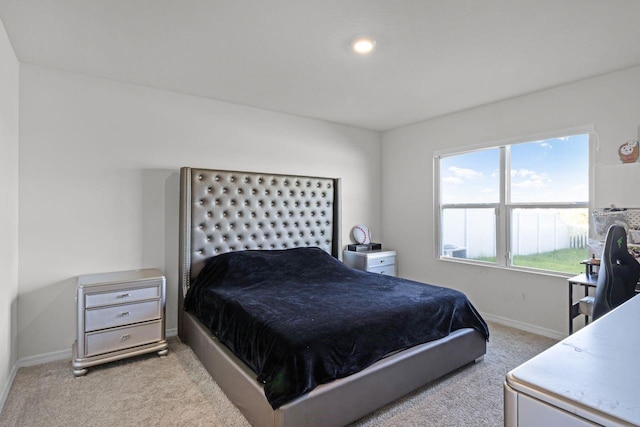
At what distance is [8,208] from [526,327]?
15.1 feet

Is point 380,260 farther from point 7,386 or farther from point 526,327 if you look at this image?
point 7,386

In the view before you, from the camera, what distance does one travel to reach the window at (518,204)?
319cm

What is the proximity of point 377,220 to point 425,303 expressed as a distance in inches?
104

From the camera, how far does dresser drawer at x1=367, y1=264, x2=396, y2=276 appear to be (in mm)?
4356

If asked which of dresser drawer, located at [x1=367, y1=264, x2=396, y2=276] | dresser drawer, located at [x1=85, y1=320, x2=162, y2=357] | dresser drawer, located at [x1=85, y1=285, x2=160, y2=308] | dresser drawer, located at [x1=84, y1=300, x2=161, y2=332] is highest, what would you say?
dresser drawer, located at [x1=85, y1=285, x2=160, y2=308]

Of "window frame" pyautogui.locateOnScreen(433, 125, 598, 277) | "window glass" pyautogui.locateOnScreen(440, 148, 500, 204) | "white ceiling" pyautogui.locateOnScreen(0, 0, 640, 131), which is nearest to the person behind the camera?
"white ceiling" pyautogui.locateOnScreen(0, 0, 640, 131)

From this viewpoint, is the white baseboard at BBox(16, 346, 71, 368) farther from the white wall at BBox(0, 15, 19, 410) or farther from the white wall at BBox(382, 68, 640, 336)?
the white wall at BBox(382, 68, 640, 336)

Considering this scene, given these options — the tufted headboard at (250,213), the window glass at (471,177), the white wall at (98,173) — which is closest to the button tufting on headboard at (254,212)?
the tufted headboard at (250,213)

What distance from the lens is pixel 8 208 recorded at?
2.36 metres

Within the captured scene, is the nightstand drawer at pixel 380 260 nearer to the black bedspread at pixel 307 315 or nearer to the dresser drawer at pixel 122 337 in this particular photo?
the black bedspread at pixel 307 315

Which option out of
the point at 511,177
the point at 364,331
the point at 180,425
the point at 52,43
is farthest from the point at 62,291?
the point at 511,177

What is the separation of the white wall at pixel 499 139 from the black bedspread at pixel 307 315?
1.12 meters

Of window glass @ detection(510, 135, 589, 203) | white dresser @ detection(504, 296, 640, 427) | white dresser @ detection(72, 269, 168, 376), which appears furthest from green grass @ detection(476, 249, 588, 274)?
white dresser @ detection(72, 269, 168, 376)

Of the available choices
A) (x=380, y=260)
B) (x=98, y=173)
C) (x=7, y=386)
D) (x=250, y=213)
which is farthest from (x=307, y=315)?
(x=380, y=260)
